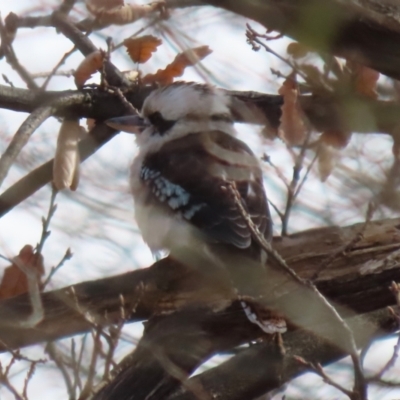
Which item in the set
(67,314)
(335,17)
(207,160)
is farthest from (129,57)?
(335,17)

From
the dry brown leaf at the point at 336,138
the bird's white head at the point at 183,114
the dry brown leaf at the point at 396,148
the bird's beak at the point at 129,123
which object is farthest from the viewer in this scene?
the bird's white head at the point at 183,114

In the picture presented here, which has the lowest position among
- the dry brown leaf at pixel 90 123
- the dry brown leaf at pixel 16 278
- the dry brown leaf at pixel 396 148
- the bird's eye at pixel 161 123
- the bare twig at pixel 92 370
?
the bare twig at pixel 92 370

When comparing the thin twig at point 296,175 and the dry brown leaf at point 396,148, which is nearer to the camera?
the dry brown leaf at point 396,148

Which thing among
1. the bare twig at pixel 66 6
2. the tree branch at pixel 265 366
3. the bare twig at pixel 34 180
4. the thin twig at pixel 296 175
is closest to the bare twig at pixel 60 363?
the tree branch at pixel 265 366

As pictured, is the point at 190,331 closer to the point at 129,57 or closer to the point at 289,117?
the point at 289,117

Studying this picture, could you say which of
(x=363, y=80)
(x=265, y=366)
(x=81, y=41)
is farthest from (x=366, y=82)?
(x=81, y=41)

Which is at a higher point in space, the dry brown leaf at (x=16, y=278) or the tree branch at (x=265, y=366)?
the dry brown leaf at (x=16, y=278)

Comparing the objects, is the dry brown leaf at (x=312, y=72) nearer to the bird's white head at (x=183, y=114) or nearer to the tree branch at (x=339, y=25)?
the tree branch at (x=339, y=25)
